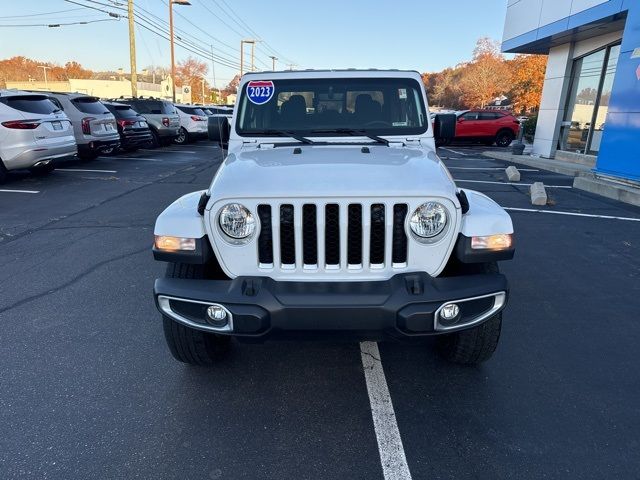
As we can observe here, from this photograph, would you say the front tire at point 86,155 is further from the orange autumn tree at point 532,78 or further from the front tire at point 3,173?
the orange autumn tree at point 532,78

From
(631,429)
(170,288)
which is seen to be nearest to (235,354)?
(170,288)

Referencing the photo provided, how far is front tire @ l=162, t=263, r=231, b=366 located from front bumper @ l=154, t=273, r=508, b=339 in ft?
0.63

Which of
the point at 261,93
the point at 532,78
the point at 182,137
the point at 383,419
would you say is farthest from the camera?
the point at 532,78

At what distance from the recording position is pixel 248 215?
2449mm

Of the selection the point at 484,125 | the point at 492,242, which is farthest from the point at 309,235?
the point at 484,125

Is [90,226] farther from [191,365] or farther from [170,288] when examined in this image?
[170,288]

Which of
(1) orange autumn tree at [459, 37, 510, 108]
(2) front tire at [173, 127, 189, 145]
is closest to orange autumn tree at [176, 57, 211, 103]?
(1) orange autumn tree at [459, 37, 510, 108]

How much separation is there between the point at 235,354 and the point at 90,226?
14.1 ft

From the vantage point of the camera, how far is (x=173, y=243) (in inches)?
99.1

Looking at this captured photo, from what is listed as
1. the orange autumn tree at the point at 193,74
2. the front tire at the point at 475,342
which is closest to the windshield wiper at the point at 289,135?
the front tire at the point at 475,342

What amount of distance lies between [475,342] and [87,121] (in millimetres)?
11399

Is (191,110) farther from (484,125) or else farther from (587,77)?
(587,77)

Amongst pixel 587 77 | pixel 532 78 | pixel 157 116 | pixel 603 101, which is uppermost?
pixel 532 78

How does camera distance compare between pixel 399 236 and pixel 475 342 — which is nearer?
pixel 399 236
